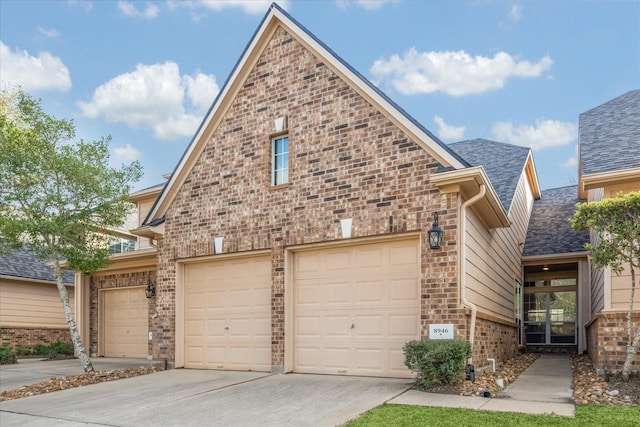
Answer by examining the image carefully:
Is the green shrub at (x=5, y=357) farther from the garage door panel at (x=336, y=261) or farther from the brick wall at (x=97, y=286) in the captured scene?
the garage door panel at (x=336, y=261)

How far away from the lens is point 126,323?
16.8 meters

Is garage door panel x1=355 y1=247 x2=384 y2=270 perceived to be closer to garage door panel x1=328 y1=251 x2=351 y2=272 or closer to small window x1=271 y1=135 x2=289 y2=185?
garage door panel x1=328 y1=251 x2=351 y2=272

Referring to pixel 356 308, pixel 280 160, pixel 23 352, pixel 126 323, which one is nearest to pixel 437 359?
pixel 356 308

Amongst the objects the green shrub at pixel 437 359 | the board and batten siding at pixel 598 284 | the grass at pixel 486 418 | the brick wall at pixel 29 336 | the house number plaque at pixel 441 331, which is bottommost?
the brick wall at pixel 29 336

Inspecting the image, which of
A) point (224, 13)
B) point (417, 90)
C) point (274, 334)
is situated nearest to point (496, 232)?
point (274, 334)

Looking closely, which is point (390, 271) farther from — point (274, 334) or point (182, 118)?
point (182, 118)

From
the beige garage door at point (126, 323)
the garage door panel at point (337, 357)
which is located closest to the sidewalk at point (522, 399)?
the garage door panel at point (337, 357)

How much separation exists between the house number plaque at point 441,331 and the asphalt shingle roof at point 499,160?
4.17 m

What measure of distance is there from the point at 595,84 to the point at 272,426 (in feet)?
89.7

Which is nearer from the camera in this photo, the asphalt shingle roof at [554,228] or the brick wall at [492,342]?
the brick wall at [492,342]

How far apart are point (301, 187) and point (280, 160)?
1021 mm

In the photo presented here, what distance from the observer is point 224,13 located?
17188 millimetres

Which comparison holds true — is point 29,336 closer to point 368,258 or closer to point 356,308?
point 356,308

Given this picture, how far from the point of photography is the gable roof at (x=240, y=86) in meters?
9.34
